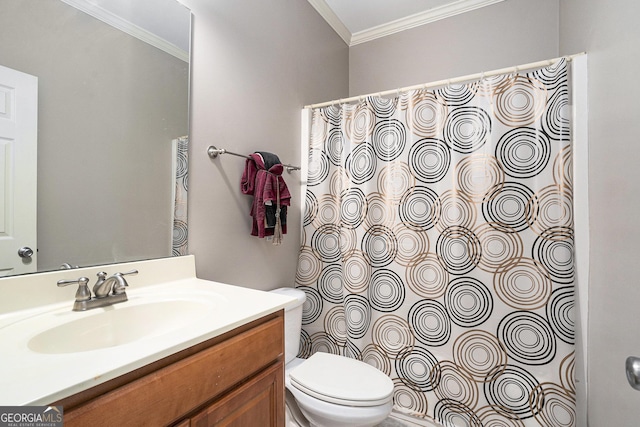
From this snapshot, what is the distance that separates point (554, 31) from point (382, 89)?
112 centimetres

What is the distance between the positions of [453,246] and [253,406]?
1183 millimetres

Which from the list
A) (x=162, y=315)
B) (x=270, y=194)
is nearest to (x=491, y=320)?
(x=270, y=194)

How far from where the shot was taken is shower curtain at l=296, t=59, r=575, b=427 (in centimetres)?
134

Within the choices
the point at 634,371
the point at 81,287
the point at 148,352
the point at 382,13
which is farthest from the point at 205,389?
the point at 382,13

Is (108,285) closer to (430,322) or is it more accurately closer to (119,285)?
(119,285)

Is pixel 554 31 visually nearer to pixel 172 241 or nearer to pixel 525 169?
pixel 525 169

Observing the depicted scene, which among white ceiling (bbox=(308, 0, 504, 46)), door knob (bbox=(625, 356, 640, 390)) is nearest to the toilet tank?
door knob (bbox=(625, 356, 640, 390))

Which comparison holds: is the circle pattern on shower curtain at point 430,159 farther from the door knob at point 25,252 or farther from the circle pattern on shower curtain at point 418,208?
the door knob at point 25,252

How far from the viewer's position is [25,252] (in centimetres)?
84

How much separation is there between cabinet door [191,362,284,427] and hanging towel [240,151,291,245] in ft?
2.27

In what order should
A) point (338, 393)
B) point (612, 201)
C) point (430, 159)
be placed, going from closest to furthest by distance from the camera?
point (612, 201)
point (338, 393)
point (430, 159)

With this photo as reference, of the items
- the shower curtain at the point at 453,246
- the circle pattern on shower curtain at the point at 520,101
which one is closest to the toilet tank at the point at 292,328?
the shower curtain at the point at 453,246

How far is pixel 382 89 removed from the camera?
7.86 ft

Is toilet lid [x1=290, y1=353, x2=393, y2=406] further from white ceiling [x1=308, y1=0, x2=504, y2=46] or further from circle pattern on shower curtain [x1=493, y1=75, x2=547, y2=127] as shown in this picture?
white ceiling [x1=308, y1=0, x2=504, y2=46]
